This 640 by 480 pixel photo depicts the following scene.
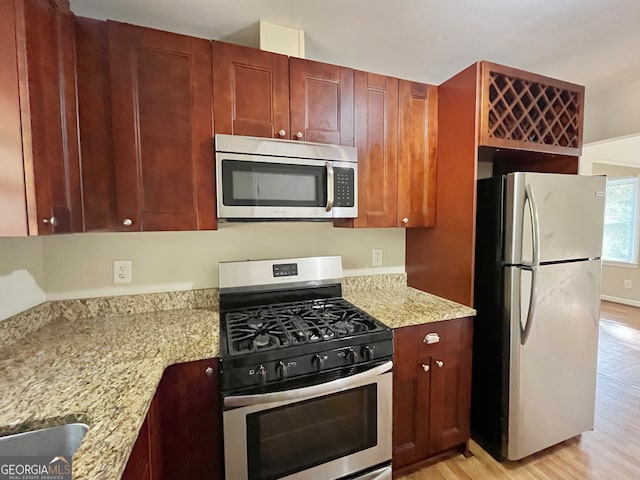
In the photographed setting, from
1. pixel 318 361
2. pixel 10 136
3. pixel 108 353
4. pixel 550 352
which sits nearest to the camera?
pixel 10 136

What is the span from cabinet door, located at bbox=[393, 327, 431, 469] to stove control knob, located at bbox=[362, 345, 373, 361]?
0.21 metres

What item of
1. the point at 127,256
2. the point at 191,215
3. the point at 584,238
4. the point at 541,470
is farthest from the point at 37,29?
the point at 541,470

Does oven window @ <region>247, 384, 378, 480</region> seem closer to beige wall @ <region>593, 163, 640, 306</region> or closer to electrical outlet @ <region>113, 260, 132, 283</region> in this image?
electrical outlet @ <region>113, 260, 132, 283</region>

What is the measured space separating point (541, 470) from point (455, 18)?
2525 millimetres

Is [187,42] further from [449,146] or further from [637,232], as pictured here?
[637,232]

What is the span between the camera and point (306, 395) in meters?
1.26

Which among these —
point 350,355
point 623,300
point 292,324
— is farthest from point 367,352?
point 623,300

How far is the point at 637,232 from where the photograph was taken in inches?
178

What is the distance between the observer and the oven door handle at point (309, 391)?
118 cm

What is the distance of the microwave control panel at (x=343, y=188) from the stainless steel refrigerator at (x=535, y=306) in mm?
776

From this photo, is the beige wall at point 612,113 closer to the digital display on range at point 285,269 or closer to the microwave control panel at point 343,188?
the microwave control panel at point 343,188

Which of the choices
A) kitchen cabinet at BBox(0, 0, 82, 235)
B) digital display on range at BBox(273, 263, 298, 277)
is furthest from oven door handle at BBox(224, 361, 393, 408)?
kitchen cabinet at BBox(0, 0, 82, 235)

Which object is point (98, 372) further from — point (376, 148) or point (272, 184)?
point (376, 148)

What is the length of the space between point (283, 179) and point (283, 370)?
2.92 ft
